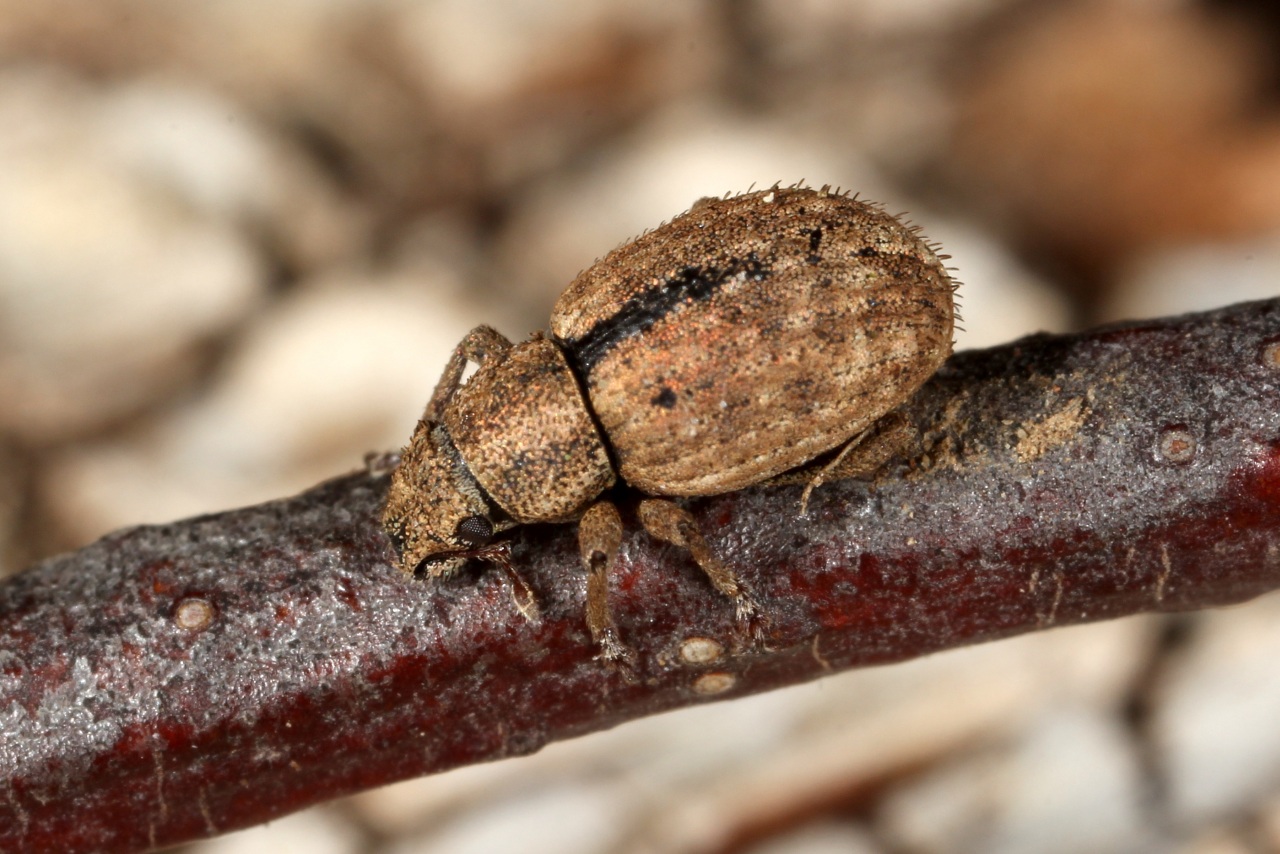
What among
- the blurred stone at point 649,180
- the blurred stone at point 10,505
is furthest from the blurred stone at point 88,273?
the blurred stone at point 649,180

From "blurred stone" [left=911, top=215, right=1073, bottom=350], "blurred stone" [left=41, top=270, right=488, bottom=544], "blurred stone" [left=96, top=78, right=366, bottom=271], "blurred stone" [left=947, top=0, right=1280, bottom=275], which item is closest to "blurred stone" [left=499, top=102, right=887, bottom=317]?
"blurred stone" [left=41, top=270, right=488, bottom=544]

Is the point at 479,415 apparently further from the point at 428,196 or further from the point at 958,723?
the point at 958,723

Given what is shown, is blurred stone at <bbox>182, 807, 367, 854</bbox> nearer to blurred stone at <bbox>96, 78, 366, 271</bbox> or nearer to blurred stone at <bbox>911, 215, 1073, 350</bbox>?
blurred stone at <bbox>96, 78, 366, 271</bbox>

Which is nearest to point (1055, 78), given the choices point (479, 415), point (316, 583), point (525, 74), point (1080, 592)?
point (525, 74)

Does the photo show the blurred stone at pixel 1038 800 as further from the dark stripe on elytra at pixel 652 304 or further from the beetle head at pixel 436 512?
the dark stripe on elytra at pixel 652 304

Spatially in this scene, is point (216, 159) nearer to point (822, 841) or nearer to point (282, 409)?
point (282, 409)
